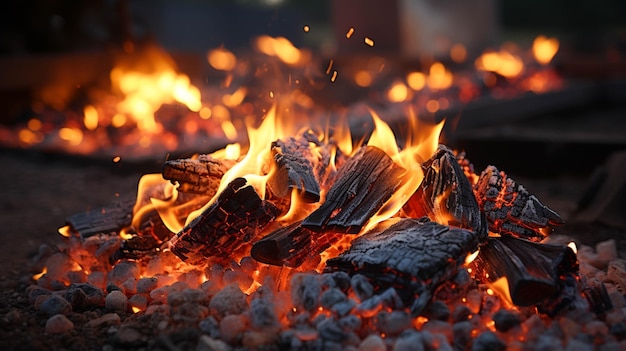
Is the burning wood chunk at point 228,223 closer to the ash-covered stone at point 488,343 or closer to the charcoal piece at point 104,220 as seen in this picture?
the charcoal piece at point 104,220

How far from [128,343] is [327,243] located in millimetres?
743

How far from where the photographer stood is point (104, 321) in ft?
7.32

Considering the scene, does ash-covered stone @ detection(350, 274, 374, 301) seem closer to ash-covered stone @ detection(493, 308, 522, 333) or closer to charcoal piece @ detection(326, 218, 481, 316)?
charcoal piece @ detection(326, 218, 481, 316)

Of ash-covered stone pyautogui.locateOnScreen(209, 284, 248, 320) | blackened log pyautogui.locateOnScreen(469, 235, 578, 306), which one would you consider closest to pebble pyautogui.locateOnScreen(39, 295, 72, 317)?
ash-covered stone pyautogui.locateOnScreen(209, 284, 248, 320)

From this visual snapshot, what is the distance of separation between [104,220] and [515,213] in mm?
1711

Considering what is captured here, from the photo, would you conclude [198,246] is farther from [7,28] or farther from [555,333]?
[7,28]

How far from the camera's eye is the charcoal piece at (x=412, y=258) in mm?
2041

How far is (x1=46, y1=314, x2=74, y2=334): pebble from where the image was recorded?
85.7 inches

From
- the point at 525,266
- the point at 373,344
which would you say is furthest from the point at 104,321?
the point at 525,266

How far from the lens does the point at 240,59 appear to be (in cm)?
872

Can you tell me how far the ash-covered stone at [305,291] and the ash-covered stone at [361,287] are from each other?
0.11 m

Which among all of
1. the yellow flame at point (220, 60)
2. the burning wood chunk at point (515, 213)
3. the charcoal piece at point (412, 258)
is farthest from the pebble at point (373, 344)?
the yellow flame at point (220, 60)

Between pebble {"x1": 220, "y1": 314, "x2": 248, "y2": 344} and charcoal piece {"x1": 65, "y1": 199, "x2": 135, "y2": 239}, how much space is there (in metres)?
1.10

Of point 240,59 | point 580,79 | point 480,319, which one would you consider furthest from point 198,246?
point 580,79
